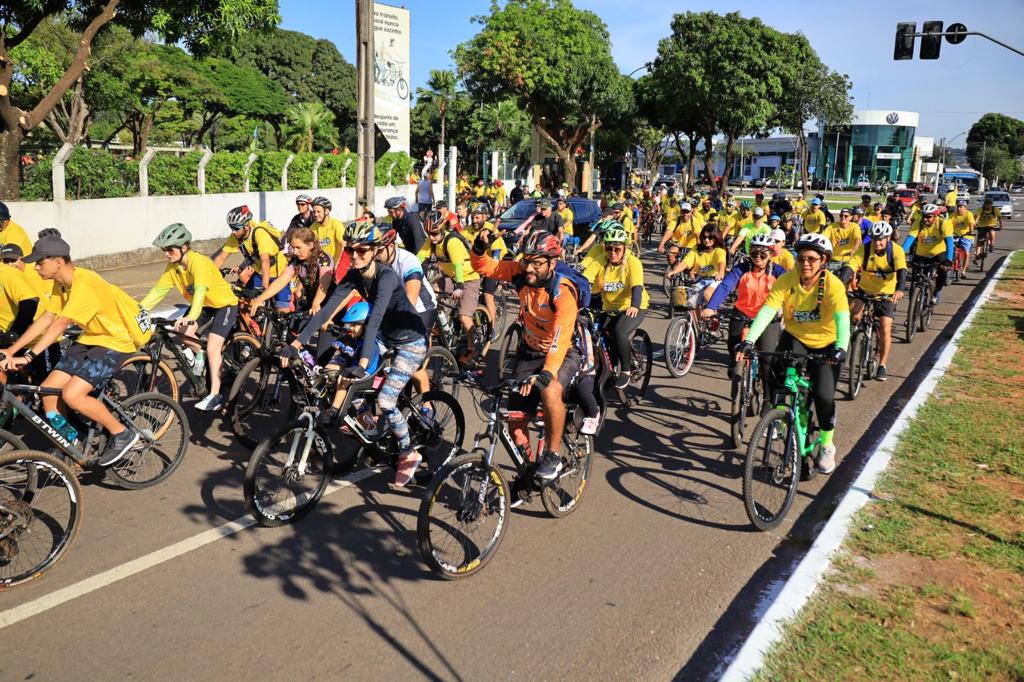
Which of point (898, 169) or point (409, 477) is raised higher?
point (898, 169)

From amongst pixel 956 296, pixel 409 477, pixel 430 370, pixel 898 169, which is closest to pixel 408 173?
pixel 956 296

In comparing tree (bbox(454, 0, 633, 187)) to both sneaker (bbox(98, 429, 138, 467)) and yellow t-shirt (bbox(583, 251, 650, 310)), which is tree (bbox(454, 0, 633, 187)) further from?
sneaker (bbox(98, 429, 138, 467))

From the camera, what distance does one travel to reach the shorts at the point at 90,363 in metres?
5.71

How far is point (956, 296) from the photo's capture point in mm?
17594

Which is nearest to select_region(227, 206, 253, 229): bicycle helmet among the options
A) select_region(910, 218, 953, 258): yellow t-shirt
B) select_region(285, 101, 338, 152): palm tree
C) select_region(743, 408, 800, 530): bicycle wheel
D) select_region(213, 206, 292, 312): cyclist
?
select_region(213, 206, 292, 312): cyclist

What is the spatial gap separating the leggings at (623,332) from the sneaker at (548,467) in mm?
3322

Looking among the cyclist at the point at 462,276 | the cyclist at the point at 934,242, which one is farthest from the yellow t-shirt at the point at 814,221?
the cyclist at the point at 462,276

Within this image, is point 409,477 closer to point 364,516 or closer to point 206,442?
point 364,516

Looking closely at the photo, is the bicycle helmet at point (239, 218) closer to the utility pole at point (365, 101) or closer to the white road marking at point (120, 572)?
the white road marking at point (120, 572)

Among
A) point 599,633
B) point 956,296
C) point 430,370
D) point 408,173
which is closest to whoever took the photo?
point 599,633

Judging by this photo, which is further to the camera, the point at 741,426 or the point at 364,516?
the point at 741,426

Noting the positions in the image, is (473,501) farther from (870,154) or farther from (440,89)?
(870,154)

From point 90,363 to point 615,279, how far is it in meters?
5.00

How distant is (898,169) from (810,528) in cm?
11926
